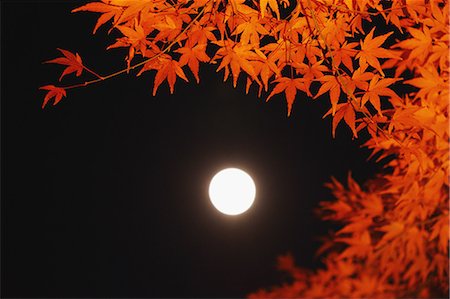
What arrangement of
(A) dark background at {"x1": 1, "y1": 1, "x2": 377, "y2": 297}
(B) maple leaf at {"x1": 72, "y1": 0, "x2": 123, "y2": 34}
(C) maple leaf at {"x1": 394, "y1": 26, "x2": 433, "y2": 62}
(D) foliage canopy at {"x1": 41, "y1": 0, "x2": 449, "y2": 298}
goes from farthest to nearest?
(A) dark background at {"x1": 1, "y1": 1, "x2": 377, "y2": 297} < (C) maple leaf at {"x1": 394, "y1": 26, "x2": 433, "y2": 62} < (D) foliage canopy at {"x1": 41, "y1": 0, "x2": 449, "y2": 298} < (B) maple leaf at {"x1": 72, "y1": 0, "x2": 123, "y2": 34}

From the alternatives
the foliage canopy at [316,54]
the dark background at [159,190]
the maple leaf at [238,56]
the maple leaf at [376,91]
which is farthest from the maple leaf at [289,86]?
the dark background at [159,190]

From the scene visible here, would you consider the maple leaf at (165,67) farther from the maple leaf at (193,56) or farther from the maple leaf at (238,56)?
the maple leaf at (238,56)

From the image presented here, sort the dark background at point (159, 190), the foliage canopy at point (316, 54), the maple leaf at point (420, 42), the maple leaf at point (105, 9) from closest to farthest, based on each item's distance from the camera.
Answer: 1. the maple leaf at point (105, 9)
2. the foliage canopy at point (316, 54)
3. the maple leaf at point (420, 42)
4. the dark background at point (159, 190)

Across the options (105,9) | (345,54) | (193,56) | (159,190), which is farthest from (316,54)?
(159,190)

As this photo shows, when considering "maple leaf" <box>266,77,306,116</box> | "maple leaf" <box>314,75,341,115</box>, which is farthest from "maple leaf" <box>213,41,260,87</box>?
"maple leaf" <box>314,75,341,115</box>

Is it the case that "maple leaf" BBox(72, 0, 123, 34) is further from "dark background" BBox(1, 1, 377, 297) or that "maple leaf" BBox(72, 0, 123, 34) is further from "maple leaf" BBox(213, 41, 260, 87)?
"dark background" BBox(1, 1, 377, 297)

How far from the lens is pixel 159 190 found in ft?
22.5

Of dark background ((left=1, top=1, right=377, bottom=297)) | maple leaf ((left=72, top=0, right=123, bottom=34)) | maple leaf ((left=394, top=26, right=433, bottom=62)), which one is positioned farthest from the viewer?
dark background ((left=1, top=1, right=377, bottom=297))

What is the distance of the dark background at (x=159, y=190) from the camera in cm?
553

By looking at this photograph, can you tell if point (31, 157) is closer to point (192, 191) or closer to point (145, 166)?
point (145, 166)

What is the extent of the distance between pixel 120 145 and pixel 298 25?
448 centimetres

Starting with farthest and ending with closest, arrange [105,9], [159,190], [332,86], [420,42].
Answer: [159,190]
[420,42]
[332,86]
[105,9]

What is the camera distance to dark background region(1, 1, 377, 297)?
5527 mm

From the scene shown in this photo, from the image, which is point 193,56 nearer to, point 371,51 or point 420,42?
point 371,51
